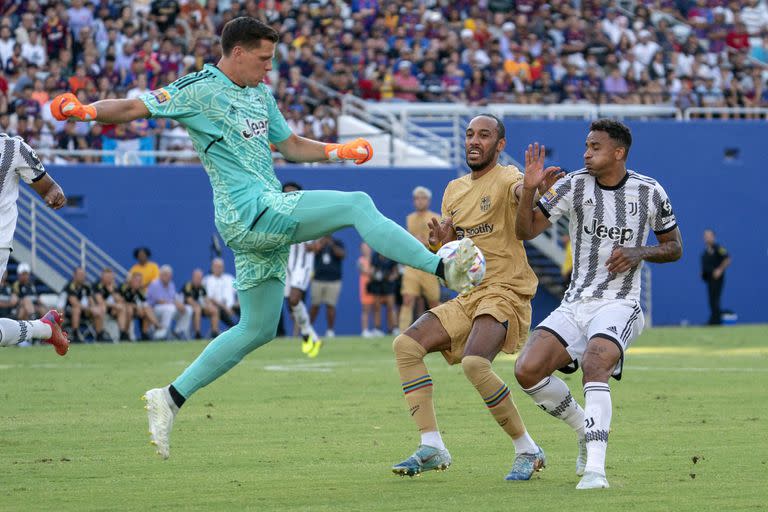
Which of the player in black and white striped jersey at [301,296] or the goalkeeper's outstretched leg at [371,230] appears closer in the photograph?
the goalkeeper's outstretched leg at [371,230]

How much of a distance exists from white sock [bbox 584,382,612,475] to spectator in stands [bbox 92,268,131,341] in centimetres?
1838

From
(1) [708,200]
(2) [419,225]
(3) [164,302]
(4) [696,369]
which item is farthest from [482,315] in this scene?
(1) [708,200]

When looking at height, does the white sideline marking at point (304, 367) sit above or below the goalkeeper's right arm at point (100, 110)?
below

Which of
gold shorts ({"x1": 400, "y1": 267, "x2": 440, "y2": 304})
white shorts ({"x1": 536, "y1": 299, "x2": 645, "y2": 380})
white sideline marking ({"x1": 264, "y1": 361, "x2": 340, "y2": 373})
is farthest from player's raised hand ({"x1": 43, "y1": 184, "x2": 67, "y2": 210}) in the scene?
gold shorts ({"x1": 400, "y1": 267, "x2": 440, "y2": 304})

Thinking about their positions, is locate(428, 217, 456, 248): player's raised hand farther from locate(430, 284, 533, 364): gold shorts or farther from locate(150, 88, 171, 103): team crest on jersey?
locate(150, 88, 171, 103): team crest on jersey

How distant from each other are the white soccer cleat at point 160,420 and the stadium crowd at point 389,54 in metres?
18.5

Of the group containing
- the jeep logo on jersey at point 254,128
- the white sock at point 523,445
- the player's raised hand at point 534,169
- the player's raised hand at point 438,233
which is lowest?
the white sock at point 523,445

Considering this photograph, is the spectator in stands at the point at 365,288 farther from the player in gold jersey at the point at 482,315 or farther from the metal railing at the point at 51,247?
the player in gold jersey at the point at 482,315

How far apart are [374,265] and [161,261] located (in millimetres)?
4243

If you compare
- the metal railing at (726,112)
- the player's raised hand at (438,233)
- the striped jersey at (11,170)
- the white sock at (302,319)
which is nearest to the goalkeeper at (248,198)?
the player's raised hand at (438,233)

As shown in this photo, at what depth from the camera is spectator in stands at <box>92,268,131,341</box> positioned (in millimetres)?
25781

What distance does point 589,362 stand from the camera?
851cm

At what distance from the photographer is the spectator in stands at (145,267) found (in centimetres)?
2728

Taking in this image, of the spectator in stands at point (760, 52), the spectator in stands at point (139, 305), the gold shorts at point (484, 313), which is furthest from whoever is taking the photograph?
the spectator in stands at point (760, 52)
